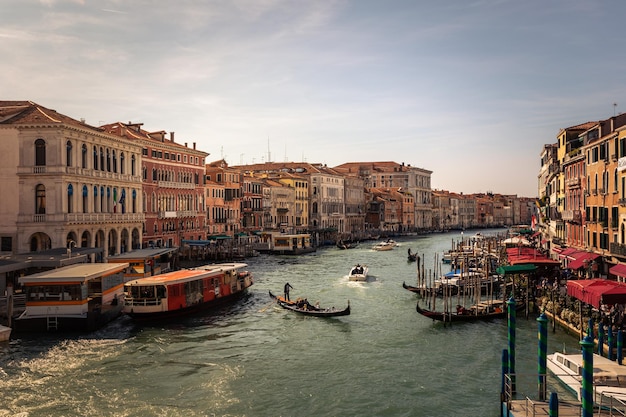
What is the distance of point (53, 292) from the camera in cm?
1855

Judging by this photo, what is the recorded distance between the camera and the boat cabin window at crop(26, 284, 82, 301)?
60.4 feet

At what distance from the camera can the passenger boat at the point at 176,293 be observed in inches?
810

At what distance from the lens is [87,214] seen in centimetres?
2984

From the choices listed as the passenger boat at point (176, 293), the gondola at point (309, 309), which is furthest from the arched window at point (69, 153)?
the gondola at point (309, 309)

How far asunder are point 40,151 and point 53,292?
11.9 metres

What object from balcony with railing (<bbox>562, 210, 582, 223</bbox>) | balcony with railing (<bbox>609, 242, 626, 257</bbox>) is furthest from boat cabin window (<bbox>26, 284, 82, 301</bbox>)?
balcony with railing (<bbox>562, 210, 582, 223</bbox>)

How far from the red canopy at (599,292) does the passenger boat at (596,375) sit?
100 inches

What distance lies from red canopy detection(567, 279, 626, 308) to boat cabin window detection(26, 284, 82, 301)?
15287 mm

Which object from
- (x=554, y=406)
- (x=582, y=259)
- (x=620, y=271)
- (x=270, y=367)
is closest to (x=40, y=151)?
(x=270, y=367)

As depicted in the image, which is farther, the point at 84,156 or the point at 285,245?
the point at 285,245

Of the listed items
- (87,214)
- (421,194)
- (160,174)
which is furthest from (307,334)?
(421,194)

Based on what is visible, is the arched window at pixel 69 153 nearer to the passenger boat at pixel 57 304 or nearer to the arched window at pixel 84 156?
the arched window at pixel 84 156

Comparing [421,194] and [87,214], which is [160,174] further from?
[421,194]

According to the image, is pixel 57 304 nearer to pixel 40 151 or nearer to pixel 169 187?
pixel 40 151
